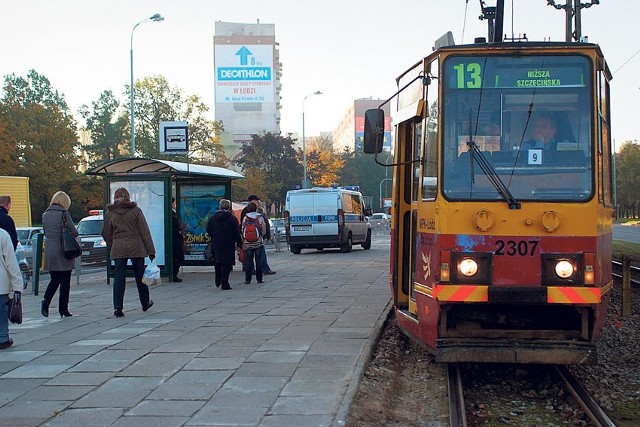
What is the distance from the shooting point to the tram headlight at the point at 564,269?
300 inches

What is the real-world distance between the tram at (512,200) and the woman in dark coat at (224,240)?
7.84 metres

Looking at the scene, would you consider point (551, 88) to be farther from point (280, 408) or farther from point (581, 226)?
point (280, 408)

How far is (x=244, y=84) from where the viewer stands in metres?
126

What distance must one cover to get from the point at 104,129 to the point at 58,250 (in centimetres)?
8194

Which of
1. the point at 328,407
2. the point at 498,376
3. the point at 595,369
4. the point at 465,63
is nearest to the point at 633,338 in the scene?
the point at 595,369

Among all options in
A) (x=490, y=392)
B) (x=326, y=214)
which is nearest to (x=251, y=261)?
(x=490, y=392)

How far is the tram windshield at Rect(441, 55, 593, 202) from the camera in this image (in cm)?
784

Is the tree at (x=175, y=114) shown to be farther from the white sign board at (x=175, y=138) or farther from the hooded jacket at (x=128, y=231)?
the hooded jacket at (x=128, y=231)

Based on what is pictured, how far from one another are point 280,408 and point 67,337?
451 centimetres

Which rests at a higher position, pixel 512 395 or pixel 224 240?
pixel 224 240

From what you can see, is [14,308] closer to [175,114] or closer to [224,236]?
[224,236]

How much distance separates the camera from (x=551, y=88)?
316 inches

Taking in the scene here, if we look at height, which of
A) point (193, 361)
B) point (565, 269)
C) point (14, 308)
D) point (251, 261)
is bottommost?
point (193, 361)

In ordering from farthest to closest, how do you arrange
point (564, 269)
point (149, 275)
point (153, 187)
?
1. point (153, 187)
2. point (149, 275)
3. point (564, 269)
